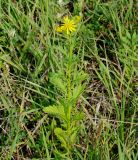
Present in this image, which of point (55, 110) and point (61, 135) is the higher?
point (55, 110)

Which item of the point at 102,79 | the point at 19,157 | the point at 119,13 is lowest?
the point at 19,157

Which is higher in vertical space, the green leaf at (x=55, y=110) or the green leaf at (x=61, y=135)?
the green leaf at (x=55, y=110)

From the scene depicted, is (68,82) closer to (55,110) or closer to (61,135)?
(55,110)

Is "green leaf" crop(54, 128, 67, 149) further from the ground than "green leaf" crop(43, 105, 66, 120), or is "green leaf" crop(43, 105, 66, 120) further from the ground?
"green leaf" crop(43, 105, 66, 120)

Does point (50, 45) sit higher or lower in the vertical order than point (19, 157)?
higher

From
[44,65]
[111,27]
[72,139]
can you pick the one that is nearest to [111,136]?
[72,139]

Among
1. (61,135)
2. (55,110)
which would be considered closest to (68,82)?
(55,110)

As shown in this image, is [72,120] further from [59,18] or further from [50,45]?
[59,18]

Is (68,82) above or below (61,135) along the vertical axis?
above
